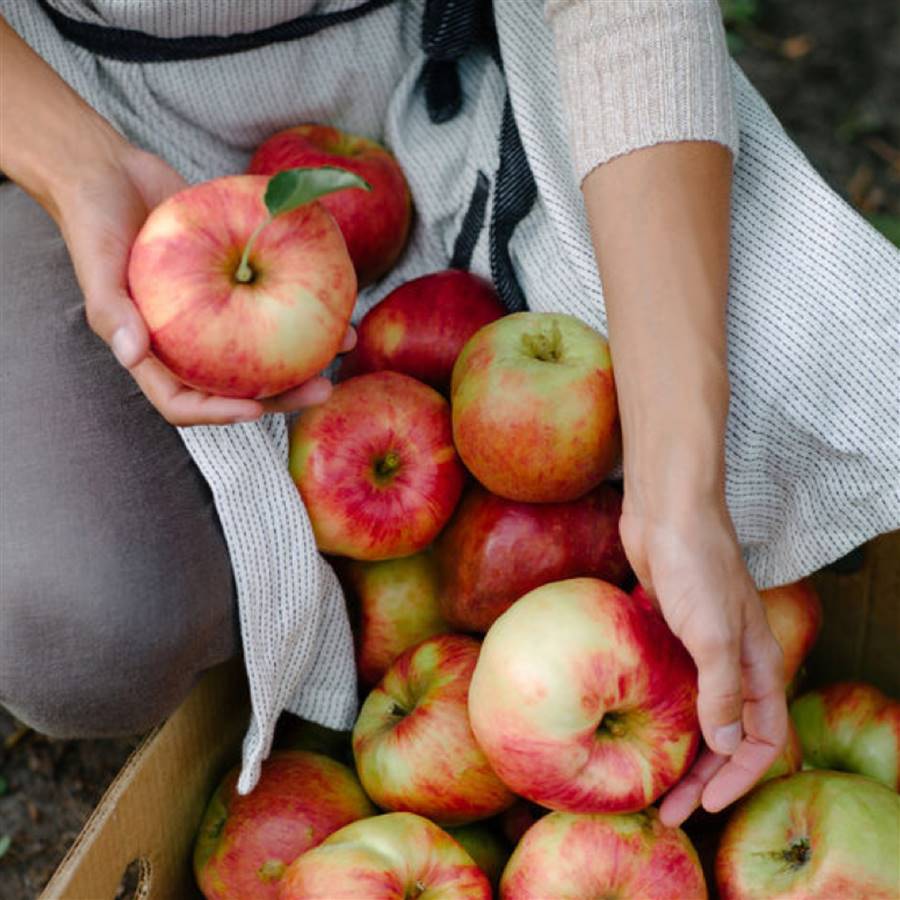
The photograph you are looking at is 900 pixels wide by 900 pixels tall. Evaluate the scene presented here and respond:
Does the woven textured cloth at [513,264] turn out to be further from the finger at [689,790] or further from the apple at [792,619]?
the finger at [689,790]

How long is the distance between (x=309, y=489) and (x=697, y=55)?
0.46 meters

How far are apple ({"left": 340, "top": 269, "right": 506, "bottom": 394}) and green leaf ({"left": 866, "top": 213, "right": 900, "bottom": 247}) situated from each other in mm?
927

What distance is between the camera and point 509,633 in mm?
856

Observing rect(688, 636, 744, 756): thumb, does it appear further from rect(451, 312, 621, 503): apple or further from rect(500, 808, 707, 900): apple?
rect(451, 312, 621, 503): apple

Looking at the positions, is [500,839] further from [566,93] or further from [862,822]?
[566,93]

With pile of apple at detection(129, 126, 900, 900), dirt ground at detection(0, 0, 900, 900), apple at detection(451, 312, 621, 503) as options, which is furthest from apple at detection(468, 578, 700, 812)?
dirt ground at detection(0, 0, 900, 900)

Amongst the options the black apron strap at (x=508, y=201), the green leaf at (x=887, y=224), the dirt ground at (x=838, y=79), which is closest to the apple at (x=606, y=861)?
the black apron strap at (x=508, y=201)

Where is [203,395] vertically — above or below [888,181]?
above

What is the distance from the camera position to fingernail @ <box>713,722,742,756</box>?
795 mm

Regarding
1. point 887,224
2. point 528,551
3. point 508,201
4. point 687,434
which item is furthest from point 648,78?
point 887,224

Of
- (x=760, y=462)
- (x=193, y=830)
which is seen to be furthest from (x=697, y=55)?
(x=193, y=830)

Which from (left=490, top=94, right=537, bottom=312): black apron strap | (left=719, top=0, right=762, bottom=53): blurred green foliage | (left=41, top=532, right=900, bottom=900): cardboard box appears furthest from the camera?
(left=719, top=0, right=762, bottom=53): blurred green foliage

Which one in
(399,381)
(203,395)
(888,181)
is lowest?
(888,181)

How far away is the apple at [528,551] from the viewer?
1.00 metres
